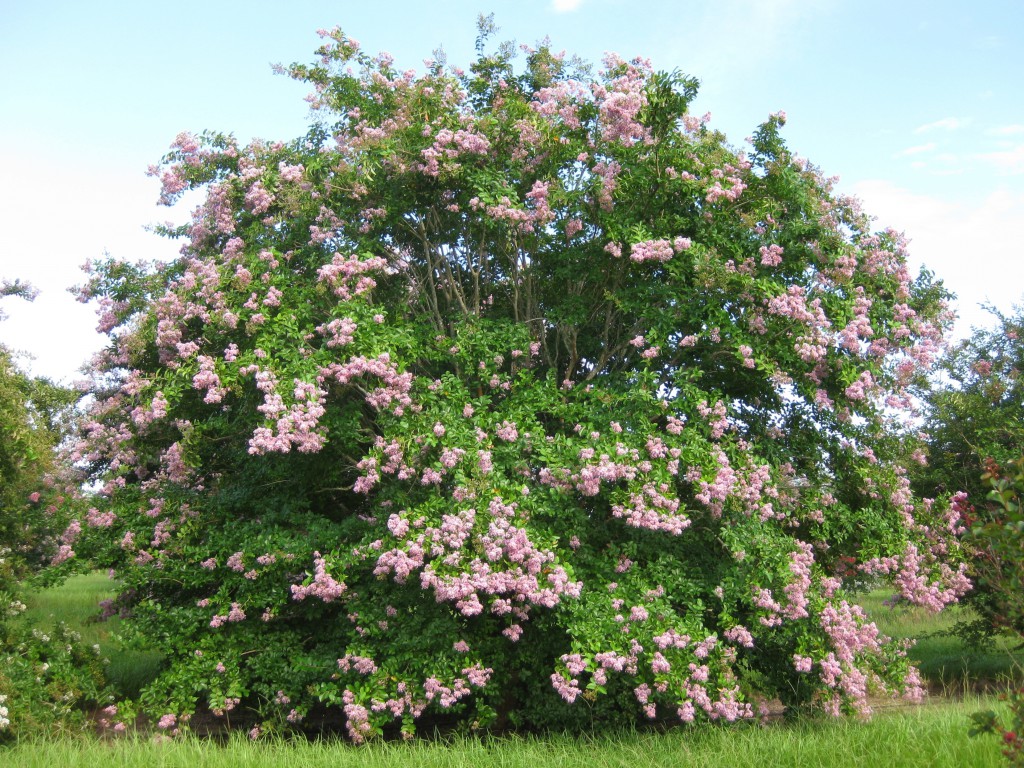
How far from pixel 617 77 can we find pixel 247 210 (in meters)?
4.78

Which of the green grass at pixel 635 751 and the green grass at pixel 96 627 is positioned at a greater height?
the green grass at pixel 96 627

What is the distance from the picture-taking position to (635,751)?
262 inches

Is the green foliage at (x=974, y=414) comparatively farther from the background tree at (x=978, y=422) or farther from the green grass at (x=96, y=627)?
the green grass at (x=96, y=627)

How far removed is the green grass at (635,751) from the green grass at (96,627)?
1.87m

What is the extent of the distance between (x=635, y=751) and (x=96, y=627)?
12.3 metres

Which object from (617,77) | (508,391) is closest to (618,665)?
(508,391)

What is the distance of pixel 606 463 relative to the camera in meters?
6.97

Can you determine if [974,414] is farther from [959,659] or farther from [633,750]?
[633,750]

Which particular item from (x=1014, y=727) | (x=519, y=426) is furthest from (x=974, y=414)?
(x=1014, y=727)

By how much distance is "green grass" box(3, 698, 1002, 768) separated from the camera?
6.00 m

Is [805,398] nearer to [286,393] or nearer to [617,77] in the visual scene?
[617,77]

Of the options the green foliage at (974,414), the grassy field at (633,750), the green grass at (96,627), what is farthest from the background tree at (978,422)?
the green grass at (96,627)

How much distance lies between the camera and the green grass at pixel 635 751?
19.7 ft

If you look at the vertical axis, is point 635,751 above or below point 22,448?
below
